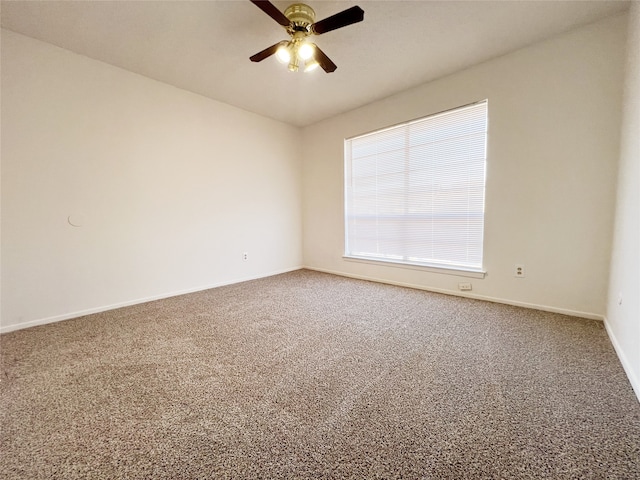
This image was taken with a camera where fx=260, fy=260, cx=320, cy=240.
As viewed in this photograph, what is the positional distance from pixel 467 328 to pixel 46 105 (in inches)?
173

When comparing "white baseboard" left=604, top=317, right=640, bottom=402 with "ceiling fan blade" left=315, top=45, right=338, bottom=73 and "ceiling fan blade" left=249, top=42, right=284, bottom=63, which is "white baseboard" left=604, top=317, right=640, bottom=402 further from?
"ceiling fan blade" left=249, top=42, right=284, bottom=63

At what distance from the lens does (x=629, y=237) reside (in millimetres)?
1764

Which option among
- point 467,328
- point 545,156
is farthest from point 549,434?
point 545,156

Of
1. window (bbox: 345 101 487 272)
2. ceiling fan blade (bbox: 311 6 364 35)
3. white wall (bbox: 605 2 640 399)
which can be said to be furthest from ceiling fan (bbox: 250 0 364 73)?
white wall (bbox: 605 2 640 399)

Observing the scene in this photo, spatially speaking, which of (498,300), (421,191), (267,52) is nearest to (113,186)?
(267,52)

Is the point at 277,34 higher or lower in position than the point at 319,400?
higher

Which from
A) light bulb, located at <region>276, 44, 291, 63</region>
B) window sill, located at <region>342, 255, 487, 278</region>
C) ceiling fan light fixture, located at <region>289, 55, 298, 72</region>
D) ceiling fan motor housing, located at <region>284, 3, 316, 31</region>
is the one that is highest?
ceiling fan motor housing, located at <region>284, 3, 316, 31</region>

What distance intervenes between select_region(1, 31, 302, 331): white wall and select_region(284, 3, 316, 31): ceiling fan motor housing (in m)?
2.07

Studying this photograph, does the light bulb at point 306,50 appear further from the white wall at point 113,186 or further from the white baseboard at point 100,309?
the white baseboard at point 100,309

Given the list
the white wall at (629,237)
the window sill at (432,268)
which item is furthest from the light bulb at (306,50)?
the window sill at (432,268)

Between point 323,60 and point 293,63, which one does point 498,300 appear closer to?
point 323,60

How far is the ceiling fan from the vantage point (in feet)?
5.63

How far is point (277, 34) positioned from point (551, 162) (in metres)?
2.83

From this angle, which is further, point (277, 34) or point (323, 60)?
point (277, 34)
